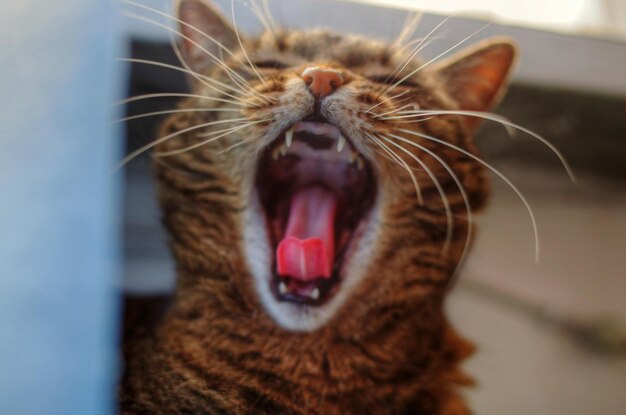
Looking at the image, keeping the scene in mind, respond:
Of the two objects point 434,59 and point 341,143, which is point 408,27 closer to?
point 434,59

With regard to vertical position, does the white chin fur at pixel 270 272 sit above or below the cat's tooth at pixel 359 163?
below

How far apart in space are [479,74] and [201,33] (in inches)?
14.3

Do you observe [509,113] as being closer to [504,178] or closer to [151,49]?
[504,178]

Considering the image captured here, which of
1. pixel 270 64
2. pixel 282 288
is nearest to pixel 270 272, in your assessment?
pixel 282 288

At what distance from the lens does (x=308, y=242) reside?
26.3 inches

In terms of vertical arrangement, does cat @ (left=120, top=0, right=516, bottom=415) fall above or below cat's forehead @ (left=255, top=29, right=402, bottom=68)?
below

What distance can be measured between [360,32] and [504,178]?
0.27 m

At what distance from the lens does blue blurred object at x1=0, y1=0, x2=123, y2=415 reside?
682 mm

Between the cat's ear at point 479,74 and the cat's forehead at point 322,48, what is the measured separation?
88mm

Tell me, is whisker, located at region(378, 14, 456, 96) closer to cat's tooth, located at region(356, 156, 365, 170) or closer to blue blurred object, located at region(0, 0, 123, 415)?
cat's tooth, located at region(356, 156, 365, 170)

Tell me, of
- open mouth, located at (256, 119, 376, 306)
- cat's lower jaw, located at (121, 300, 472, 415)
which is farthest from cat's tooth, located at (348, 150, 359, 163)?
cat's lower jaw, located at (121, 300, 472, 415)

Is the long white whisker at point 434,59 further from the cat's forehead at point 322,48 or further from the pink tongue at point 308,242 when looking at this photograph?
the pink tongue at point 308,242

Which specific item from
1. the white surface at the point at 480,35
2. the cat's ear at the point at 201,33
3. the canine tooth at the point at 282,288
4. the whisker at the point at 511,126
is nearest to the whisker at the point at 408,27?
the white surface at the point at 480,35

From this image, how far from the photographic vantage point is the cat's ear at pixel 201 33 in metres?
0.73
